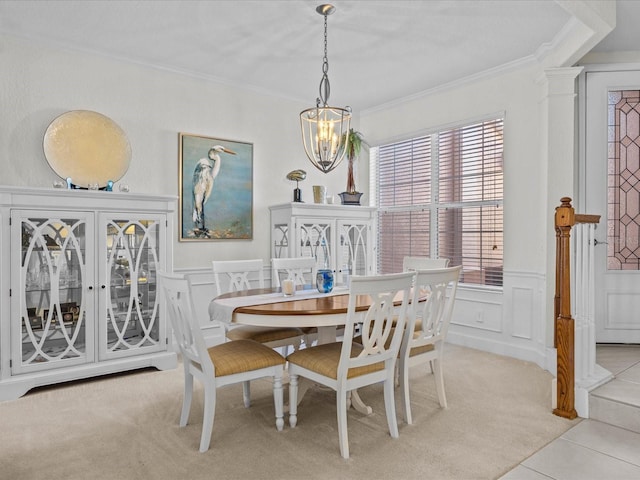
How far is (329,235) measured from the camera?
4773mm

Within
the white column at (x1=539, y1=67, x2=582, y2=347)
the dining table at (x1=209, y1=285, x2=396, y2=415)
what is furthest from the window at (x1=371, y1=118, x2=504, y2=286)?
the dining table at (x1=209, y1=285, x2=396, y2=415)

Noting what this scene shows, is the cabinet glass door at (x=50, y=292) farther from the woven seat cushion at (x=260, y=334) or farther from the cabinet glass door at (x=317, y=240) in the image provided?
the cabinet glass door at (x=317, y=240)

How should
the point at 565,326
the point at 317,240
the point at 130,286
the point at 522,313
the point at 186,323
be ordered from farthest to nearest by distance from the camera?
the point at 317,240
the point at 522,313
the point at 130,286
the point at 565,326
the point at 186,323

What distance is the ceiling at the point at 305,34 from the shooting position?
3.03m

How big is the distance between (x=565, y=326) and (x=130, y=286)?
127 inches

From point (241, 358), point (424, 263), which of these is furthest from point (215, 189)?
point (241, 358)

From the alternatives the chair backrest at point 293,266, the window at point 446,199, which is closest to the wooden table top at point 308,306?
the chair backrest at point 293,266

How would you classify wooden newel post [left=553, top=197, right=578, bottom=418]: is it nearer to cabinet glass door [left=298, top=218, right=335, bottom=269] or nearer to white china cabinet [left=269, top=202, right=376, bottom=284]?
white china cabinet [left=269, top=202, right=376, bottom=284]

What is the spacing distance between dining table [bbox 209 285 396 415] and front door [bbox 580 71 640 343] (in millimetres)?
2485

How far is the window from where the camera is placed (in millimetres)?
4359

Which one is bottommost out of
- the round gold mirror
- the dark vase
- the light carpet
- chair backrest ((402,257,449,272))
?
the light carpet

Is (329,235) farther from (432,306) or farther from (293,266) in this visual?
(432,306)

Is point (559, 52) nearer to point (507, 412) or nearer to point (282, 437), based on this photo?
point (507, 412)

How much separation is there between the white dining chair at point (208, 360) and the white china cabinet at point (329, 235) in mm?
1879
